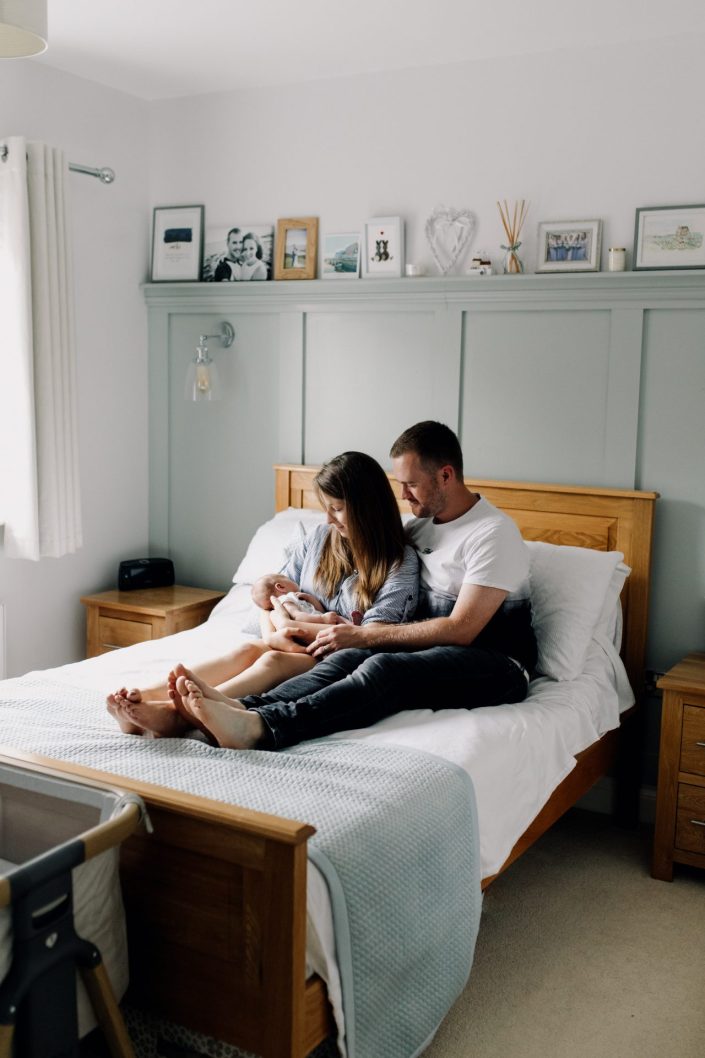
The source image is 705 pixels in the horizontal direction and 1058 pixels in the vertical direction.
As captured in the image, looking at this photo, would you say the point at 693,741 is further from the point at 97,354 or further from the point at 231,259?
the point at 97,354

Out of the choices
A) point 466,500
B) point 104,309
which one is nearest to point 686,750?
point 466,500

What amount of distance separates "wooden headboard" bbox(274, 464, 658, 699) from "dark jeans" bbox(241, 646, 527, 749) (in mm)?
697

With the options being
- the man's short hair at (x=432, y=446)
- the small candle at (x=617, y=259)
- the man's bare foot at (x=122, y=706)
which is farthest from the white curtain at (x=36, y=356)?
the small candle at (x=617, y=259)

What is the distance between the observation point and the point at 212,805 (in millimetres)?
1714

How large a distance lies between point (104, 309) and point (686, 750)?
2.60 metres

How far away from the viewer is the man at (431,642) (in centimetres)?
226

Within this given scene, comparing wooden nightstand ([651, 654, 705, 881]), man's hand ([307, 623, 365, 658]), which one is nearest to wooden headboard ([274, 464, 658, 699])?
wooden nightstand ([651, 654, 705, 881])

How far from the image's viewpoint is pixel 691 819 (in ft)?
9.29

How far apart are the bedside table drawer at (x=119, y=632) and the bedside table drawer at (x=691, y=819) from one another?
1.90 metres

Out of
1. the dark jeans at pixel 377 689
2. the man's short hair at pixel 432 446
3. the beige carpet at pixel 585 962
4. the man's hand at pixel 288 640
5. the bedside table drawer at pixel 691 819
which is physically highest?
the man's short hair at pixel 432 446

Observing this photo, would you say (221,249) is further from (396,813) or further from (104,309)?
(396,813)

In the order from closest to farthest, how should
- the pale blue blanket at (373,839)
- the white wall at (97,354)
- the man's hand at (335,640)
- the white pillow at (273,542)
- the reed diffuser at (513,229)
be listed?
1. the pale blue blanket at (373,839)
2. the man's hand at (335,640)
3. the reed diffuser at (513,229)
4. the white pillow at (273,542)
5. the white wall at (97,354)

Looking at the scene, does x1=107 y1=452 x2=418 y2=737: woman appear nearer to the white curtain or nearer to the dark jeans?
the dark jeans

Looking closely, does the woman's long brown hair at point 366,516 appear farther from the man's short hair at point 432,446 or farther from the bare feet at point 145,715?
the bare feet at point 145,715
